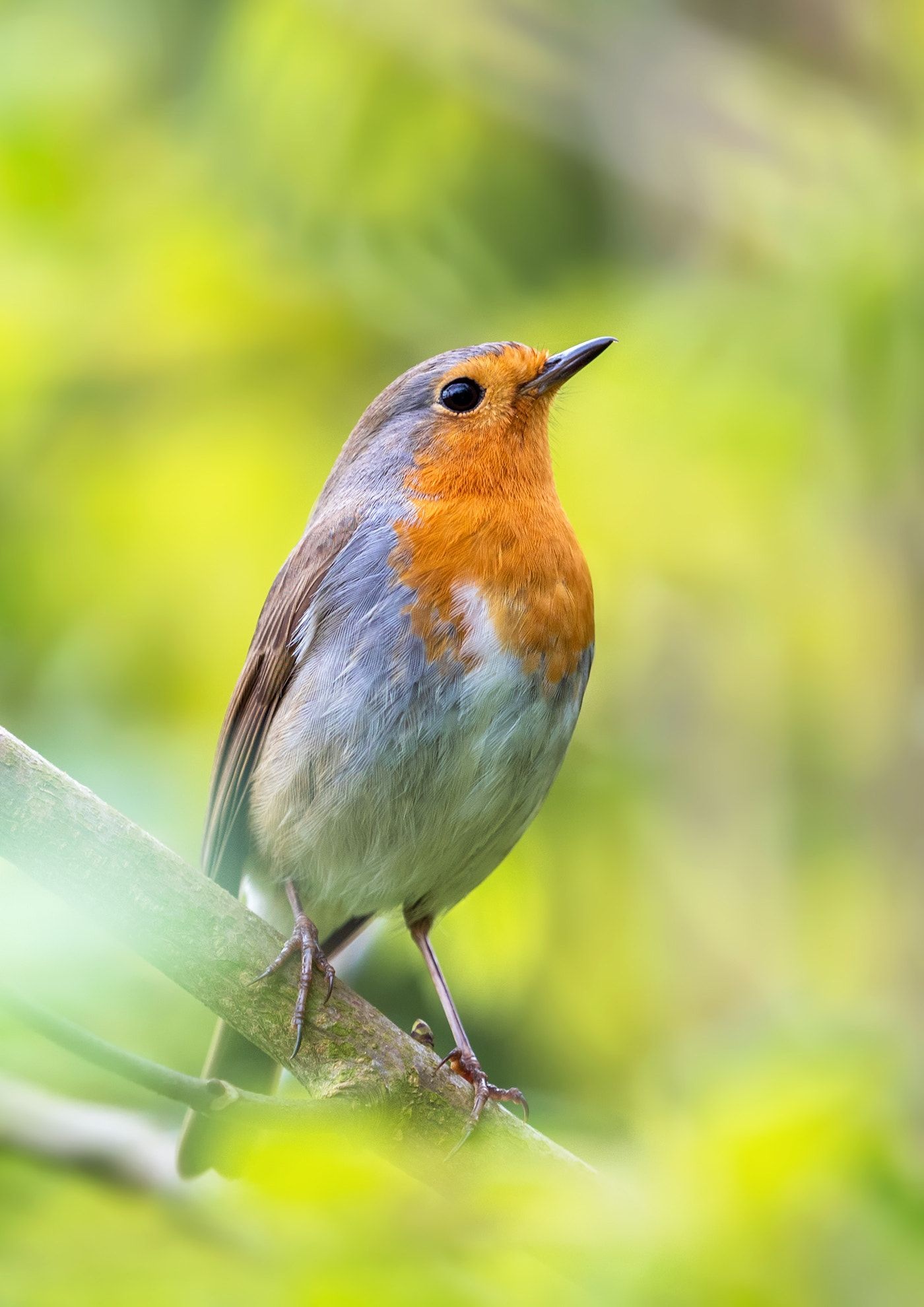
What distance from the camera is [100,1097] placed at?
9.12 ft

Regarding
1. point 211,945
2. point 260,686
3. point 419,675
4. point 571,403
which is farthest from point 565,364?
point 211,945

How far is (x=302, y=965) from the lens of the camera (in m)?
2.81

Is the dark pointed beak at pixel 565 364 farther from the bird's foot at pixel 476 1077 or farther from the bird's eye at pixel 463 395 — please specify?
the bird's foot at pixel 476 1077

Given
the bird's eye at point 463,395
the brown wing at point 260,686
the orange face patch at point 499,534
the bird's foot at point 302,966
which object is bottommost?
the bird's foot at point 302,966

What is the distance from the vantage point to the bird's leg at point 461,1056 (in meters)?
2.92

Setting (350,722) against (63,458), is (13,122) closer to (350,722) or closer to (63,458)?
(63,458)

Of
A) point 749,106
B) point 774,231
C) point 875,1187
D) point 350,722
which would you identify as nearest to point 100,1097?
point 350,722

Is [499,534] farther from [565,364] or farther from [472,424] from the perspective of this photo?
[565,364]

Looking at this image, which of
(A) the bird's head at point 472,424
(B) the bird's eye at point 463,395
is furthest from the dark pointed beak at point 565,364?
(B) the bird's eye at point 463,395

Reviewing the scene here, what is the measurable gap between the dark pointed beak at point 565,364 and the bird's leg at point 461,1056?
4.76 ft

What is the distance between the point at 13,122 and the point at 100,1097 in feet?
8.01

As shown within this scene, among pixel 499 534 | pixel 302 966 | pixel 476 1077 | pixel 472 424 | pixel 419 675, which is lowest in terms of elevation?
pixel 476 1077

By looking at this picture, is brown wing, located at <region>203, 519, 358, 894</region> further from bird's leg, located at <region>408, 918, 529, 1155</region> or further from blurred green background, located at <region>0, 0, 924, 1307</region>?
bird's leg, located at <region>408, 918, 529, 1155</region>

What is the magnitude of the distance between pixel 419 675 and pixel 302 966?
735 millimetres
